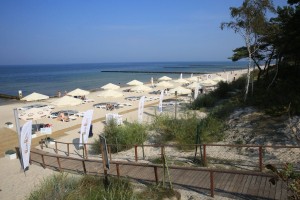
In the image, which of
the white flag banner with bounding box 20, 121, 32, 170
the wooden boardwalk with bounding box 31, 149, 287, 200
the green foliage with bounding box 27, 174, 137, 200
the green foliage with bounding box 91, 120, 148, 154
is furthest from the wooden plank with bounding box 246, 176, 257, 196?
the white flag banner with bounding box 20, 121, 32, 170

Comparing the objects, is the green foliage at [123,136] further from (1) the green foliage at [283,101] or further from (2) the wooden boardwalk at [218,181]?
(1) the green foliage at [283,101]

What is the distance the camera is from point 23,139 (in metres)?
10.5

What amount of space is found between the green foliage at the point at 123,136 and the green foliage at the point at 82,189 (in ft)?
13.7

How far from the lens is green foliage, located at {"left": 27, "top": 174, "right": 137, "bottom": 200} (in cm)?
603

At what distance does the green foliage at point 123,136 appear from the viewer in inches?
480

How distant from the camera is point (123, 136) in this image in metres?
12.3

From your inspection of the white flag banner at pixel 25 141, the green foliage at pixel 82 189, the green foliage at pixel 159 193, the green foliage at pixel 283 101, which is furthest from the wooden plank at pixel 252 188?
the white flag banner at pixel 25 141

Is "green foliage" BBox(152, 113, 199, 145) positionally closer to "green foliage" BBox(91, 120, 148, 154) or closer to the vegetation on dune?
"green foliage" BBox(91, 120, 148, 154)

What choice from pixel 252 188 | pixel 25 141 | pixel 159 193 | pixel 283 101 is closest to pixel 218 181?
pixel 252 188

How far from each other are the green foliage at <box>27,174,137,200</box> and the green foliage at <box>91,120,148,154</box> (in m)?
4.18

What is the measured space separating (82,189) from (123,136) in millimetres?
5345

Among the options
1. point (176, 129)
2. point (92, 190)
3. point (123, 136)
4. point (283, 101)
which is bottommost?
point (123, 136)

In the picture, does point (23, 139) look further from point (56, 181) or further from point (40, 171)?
point (56, 181)

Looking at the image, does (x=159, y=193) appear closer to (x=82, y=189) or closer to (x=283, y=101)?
(x=82, y=189)
